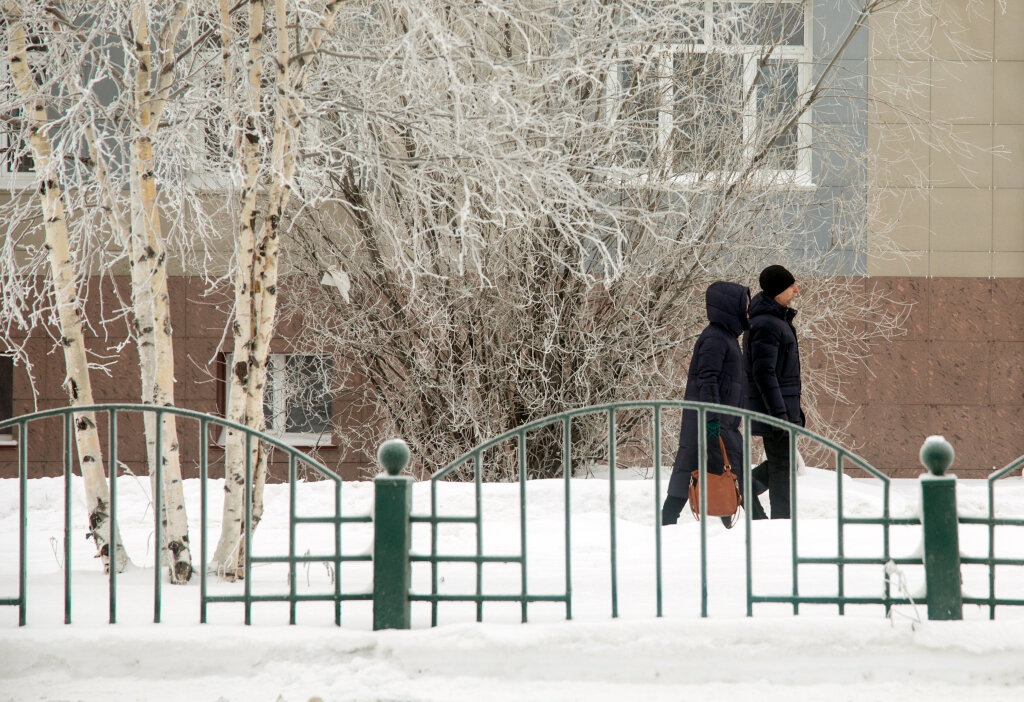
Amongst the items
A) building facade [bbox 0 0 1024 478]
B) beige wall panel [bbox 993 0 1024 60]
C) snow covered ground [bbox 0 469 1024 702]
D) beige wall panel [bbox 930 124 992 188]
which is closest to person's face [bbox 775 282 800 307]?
snow covered ground [bbox 0 469 1024 702]

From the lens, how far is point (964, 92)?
1027cm

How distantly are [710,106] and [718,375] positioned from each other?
3.02 meters

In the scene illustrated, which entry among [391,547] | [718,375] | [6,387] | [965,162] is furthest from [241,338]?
[965,162]

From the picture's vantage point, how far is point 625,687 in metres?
3.69

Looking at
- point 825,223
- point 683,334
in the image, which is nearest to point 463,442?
point 683,334

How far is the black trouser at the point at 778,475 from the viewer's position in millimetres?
6398

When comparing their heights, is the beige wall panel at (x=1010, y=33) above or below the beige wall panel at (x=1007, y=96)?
above

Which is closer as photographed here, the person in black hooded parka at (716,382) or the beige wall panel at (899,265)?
the person in black hooded parka at (716,382)

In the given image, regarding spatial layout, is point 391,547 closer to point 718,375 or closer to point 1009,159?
point 718,375

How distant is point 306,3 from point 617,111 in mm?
2996

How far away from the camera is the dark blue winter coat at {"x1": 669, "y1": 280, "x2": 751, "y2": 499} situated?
6324 millimetres

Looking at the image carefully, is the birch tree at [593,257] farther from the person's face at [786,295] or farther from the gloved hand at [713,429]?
the gloved hand at [713,429]

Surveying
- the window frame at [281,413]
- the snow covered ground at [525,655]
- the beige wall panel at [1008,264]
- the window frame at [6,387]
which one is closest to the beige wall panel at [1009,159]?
the beige wall panel at [1008,264]

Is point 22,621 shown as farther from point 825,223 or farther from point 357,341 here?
point 825,223
